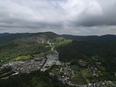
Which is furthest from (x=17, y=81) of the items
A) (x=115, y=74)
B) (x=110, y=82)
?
(x=115, y=74)

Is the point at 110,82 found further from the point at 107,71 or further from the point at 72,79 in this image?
the point at 72,79

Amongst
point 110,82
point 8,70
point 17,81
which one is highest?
point 17,81

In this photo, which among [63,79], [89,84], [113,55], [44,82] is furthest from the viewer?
[113,55]

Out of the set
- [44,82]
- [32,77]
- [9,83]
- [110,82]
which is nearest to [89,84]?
[110,82]

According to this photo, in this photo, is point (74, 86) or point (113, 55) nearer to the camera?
point (74, 86)

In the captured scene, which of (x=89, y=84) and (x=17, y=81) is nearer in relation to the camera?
(x=17, y=81)

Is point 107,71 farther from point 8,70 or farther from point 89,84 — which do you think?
point 8,70

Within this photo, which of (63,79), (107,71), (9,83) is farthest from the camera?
(107,71)

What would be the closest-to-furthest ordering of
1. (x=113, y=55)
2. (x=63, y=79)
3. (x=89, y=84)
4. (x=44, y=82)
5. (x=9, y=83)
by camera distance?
1. (x=9, y=83)
2. (x=44, y=82)
3. (x=89, y=84)
4. (x=63, y=79)
5. (x=113, y=55)

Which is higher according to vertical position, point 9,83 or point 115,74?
point 9,83
